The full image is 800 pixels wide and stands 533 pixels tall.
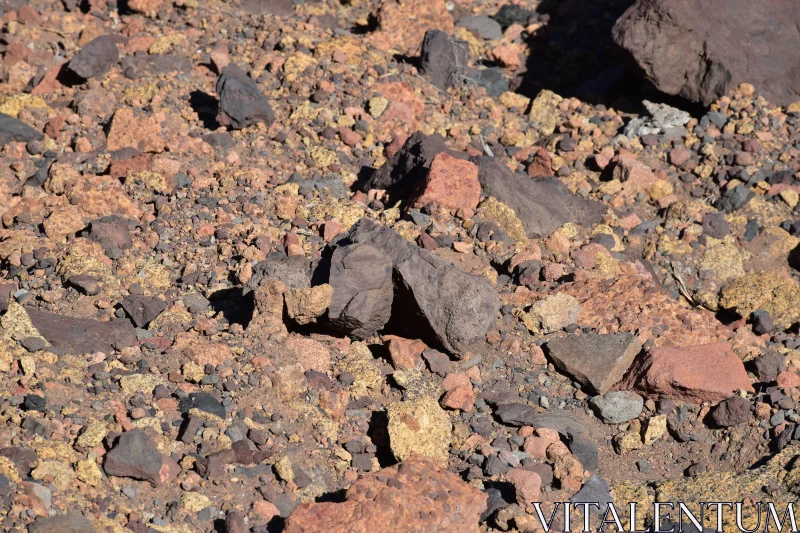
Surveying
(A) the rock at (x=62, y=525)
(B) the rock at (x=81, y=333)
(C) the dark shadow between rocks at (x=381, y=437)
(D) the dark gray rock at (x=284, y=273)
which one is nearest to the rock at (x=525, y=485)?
(C) the dark shadow between rocks at (x=381, y=437)

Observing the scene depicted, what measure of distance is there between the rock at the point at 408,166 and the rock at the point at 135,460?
2045mm

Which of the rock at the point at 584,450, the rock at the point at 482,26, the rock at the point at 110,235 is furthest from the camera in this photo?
the rock at the point at 482,26

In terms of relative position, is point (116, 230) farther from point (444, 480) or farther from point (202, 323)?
point (444, 480)

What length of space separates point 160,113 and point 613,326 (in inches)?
106

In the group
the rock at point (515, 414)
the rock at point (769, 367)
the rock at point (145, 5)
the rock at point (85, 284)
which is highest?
the rock at point (145, 5)

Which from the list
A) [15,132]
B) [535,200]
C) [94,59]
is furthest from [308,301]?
[94,59]

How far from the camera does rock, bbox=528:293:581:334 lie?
167 inches

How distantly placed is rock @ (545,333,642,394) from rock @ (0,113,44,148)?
2928mm

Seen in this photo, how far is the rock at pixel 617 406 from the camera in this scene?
157 inches

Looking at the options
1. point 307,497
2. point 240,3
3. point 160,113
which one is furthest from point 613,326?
point 240,3

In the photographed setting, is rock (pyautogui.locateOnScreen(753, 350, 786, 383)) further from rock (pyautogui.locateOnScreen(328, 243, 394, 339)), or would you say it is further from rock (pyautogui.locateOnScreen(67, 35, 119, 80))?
rock (pyautogui.locateOnScreen(67, 35, 119, 80))

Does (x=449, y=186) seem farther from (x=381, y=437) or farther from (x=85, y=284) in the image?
(x=85, y=284)

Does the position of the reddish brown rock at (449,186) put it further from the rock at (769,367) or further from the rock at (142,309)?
the rock at (769,367)

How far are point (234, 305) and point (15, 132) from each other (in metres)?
1.77
